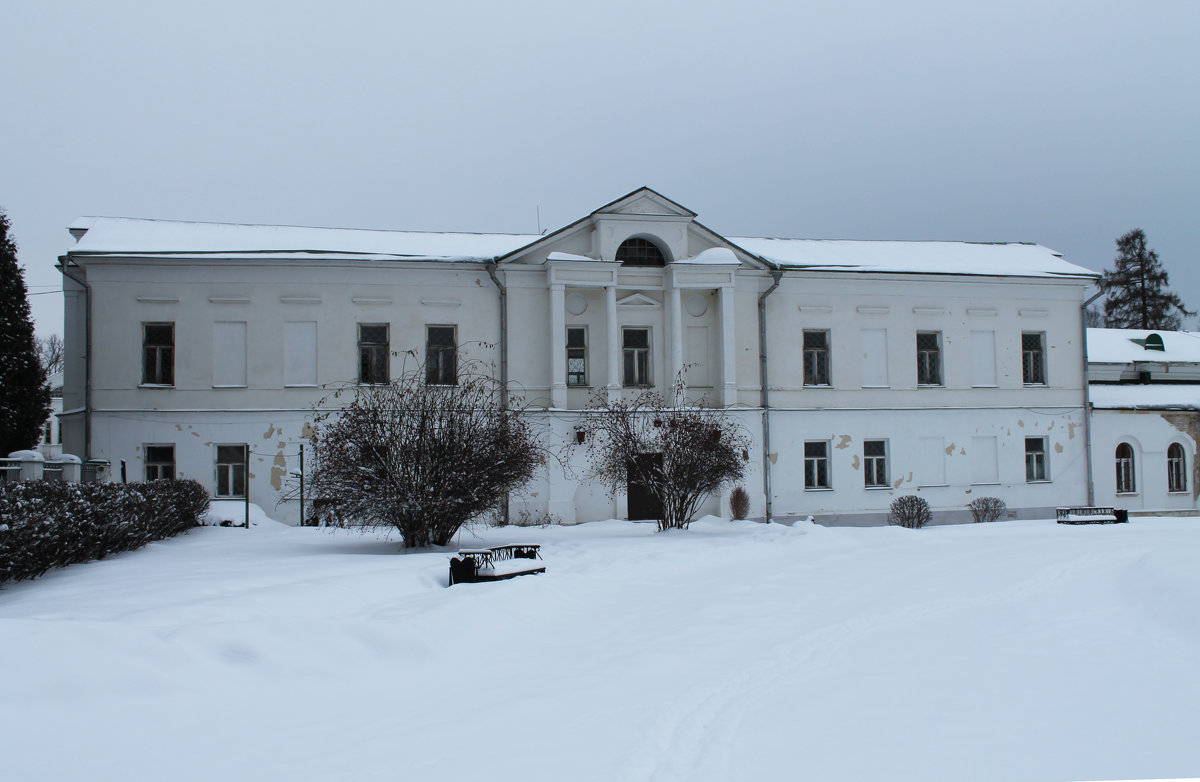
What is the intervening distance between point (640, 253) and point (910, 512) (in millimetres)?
10816

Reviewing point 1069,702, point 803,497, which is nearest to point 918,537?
point 803,497

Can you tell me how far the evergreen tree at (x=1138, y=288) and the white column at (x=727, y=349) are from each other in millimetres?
34350

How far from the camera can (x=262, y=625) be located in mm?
7898

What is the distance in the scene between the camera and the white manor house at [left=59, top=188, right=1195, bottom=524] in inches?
953

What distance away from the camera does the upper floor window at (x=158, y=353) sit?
24422 millimetres

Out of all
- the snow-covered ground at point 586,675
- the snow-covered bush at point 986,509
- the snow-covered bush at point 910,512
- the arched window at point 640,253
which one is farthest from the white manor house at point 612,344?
the snow-covered ground at point 586,675

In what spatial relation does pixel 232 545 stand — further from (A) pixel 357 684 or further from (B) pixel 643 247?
(B) pixel 643 247

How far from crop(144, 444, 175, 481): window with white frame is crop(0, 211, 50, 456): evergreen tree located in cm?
446

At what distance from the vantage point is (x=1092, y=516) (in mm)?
25422

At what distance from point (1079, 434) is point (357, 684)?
27.8 metres

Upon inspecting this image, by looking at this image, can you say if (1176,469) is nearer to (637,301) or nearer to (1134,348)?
(1134,348)

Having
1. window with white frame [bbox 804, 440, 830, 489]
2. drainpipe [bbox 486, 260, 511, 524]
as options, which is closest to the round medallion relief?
drainpipe [bbox 486, 260, 511, 524]

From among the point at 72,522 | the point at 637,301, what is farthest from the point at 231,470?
the point at 72,522

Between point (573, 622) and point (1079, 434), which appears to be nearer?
point (573, 622)
